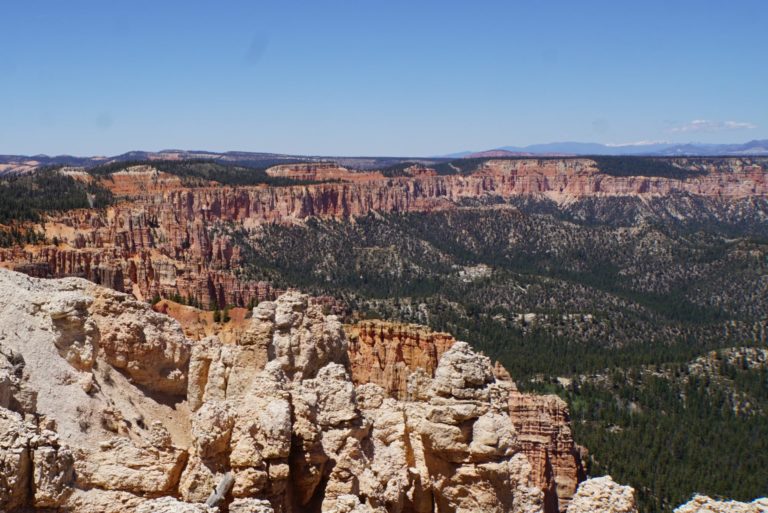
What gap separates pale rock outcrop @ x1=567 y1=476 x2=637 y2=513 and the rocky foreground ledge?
0.02 m

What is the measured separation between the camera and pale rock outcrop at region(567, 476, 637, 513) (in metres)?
10.6

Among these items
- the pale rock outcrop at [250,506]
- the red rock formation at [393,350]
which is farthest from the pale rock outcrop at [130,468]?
the red rock formation at [393,350]

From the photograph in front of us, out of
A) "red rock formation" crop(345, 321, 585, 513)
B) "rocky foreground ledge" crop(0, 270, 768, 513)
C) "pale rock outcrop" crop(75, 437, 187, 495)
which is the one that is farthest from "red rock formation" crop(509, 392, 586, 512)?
"pale rock outcrop" crop(75, 437, 187, 495)

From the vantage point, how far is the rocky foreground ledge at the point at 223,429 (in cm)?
1012

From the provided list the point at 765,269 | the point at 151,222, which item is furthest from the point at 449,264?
the point at 151,222

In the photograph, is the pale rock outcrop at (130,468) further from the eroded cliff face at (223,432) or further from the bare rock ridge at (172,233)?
the bare rock ridge at (172,233)

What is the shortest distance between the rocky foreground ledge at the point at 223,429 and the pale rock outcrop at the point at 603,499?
0.07 ft

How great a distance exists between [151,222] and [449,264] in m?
68.7

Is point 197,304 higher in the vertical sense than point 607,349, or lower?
higher

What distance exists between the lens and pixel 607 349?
86875 mm

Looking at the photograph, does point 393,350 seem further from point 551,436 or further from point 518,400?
point 551,436

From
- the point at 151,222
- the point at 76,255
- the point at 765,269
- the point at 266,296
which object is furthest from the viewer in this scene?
the point at 765,269

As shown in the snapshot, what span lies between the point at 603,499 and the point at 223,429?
5.72 meters

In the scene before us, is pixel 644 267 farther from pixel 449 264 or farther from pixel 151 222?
pixel 151 222
